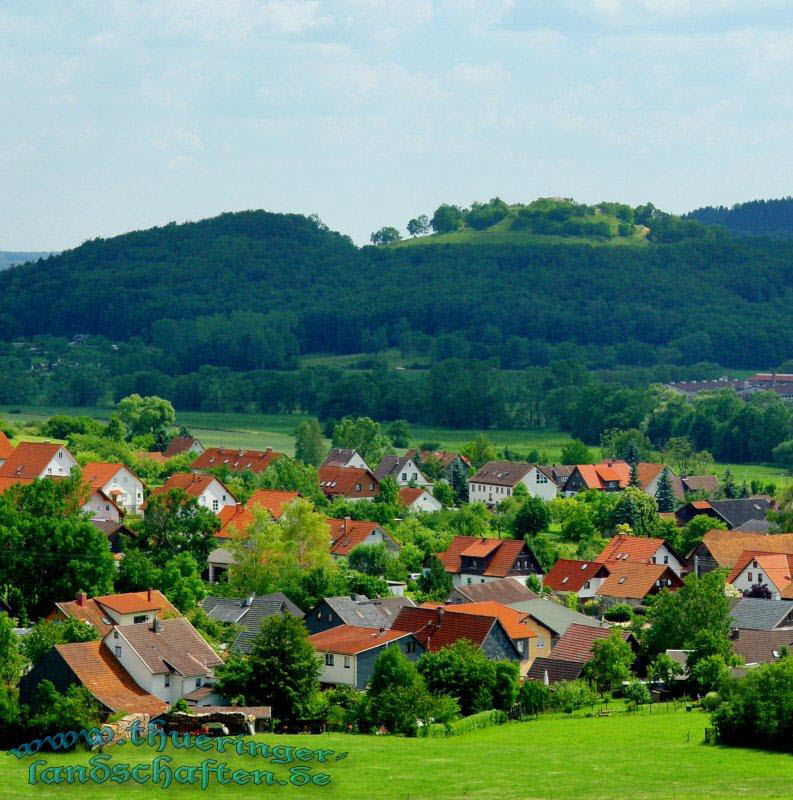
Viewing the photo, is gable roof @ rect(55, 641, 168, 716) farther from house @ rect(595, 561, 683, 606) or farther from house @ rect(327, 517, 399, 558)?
house @ rect(327, 517, 399, 558)

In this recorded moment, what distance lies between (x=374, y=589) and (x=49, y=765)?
2182 centimetres

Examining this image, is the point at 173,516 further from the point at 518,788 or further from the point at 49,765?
the point at 518,788

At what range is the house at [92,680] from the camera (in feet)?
114

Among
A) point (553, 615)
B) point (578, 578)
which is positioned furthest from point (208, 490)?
point (553, 615)

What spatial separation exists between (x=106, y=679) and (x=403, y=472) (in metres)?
51.1

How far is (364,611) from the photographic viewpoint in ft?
147

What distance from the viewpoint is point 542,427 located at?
129 metres

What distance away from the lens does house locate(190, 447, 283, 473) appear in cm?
8306

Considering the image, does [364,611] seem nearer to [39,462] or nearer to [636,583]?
[636,583]

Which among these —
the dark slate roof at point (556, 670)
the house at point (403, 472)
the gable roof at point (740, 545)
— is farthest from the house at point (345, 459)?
the dark slate roof at point (556, 670)

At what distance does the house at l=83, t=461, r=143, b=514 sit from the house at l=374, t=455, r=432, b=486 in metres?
17.3

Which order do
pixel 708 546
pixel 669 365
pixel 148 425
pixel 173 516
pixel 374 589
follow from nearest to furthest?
1. pixel 374 589
2. pixel 173 516
3. pixel 708 546
4. pixel 148 425
5. pixel 669 365

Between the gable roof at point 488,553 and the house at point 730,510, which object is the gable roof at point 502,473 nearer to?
the house at point 730,510

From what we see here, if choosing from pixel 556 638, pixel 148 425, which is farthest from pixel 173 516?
pixel 148 425
